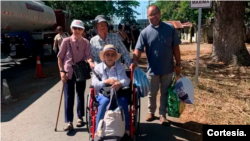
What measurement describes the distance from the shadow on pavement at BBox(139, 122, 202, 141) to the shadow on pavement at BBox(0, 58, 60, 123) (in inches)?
104

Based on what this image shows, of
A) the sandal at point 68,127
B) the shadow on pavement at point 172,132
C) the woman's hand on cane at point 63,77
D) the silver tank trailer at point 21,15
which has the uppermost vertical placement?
the silver tank trailer at point 21,15

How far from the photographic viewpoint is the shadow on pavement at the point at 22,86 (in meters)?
5.57

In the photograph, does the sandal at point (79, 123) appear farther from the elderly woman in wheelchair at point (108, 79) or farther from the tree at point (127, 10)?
the tree at point (127, 10)

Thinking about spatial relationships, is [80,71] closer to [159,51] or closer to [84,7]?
[159,51]

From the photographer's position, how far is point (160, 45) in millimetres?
4230

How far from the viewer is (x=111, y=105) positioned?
3.52 meters

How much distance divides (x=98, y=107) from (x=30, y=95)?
389 cm

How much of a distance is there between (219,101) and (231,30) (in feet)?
16.3

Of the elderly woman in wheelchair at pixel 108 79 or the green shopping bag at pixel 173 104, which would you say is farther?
the green shopping bag at pixel 173 104

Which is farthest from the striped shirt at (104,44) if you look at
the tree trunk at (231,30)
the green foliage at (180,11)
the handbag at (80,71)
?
the green foliage at (180,11)

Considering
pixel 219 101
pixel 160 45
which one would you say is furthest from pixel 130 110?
pixel 219 101

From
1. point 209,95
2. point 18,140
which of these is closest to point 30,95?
point 18,140

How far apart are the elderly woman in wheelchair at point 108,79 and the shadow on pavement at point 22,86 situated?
7.64 ft

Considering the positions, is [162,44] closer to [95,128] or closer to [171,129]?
[171,129]
